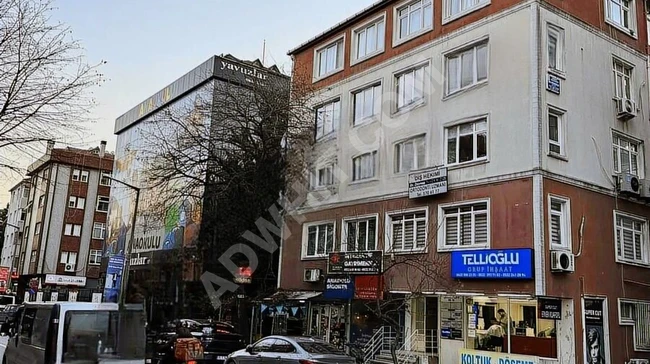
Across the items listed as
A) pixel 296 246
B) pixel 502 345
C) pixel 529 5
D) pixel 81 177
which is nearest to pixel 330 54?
pixel 296 246

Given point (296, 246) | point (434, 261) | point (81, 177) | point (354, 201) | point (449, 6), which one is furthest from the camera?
point (81, 177)

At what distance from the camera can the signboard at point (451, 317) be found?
63.4 feet

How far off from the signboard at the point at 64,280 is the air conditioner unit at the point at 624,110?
4542cm

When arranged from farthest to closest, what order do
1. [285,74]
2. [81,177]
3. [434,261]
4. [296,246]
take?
[81,177]
[285,74]
[296,246]
[434,261]

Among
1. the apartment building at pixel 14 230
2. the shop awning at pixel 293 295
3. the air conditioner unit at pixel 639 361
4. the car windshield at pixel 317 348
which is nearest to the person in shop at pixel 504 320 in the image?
the air conditioner unit at pixel 639 361

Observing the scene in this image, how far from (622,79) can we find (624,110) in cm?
168

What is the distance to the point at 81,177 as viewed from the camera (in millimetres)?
57750

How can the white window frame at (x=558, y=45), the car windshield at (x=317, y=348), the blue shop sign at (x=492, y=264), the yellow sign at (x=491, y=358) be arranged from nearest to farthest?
the car windshield at (x=317, y=348), the yellow sign at (x=491, y=358), the blue shop sign at (x=492, y=264), the white window frame at (x=558, y=45)

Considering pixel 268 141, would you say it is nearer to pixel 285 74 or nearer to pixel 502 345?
pixel 285 74

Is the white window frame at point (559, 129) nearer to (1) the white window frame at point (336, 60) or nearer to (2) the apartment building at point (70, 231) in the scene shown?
(1) the white window frame at point (336, 60)

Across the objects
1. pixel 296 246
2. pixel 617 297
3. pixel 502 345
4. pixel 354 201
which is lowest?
pixel 502 345

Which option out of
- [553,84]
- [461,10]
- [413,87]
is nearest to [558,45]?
[553,84]

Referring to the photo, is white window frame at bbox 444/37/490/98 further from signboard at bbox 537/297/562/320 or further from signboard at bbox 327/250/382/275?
signboard at bbox 537/297/562/320

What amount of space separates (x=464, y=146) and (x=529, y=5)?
16.4 ft
